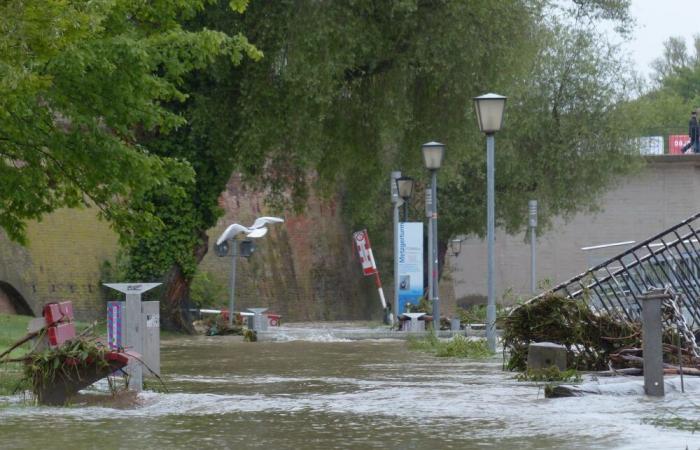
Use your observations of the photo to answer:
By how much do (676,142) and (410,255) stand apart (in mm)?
29484

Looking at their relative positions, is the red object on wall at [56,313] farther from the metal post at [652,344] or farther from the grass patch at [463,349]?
the grass patch at [463,349]

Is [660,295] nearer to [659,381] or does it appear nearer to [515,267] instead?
[659,381]

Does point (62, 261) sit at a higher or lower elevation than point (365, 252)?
lower

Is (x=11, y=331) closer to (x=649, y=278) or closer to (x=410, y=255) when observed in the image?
(x=649, y=278)

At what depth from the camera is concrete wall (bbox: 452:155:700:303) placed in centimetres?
5984

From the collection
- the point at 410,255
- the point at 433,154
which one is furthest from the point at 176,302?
the point at 433,154

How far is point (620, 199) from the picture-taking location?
6072 cm

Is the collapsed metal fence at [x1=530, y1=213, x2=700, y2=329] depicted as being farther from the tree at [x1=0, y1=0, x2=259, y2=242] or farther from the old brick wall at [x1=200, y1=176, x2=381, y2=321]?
the old brick wall at [x1=200, y1=176, x2=381, y2=321]

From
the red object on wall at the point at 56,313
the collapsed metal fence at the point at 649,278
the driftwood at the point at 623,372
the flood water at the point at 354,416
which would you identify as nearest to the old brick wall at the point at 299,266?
the collapsed metal fence at the point at 649,278

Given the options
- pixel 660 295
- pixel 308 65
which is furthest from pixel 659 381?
pixel 308 65

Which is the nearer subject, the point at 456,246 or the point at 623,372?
the point at 623,372

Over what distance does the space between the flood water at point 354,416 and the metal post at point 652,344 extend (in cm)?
22

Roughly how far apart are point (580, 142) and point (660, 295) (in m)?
38.7

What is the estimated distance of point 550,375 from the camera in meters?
14.4
